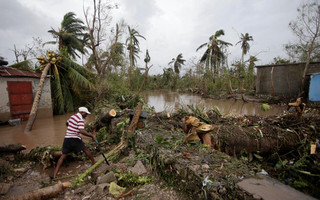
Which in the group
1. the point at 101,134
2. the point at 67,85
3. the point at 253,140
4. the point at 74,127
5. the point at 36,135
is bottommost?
the point at 36,135

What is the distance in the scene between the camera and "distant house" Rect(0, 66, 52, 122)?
25.9ft

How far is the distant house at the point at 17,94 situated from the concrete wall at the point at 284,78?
16.1m

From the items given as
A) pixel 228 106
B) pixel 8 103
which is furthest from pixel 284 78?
pixel 8 103

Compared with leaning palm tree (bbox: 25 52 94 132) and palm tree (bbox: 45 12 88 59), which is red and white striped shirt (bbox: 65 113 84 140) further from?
palm tree (bbox: 45 12 88 59)

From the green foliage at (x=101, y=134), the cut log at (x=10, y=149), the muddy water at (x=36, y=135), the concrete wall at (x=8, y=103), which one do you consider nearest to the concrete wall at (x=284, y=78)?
the green foliage at (x=101, y=134)

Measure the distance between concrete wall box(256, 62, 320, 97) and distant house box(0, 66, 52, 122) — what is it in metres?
16.1

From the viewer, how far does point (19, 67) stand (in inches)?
392

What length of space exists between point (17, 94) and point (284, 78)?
17463mm

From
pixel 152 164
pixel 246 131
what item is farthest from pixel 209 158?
pixel 246 131

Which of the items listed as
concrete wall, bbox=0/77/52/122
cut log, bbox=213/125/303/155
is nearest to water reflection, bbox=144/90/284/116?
cut log, bbox=213/125/303/155

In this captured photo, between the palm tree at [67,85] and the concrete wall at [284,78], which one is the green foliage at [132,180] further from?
the concrete wall at [284,78]

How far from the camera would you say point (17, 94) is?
27.6ft

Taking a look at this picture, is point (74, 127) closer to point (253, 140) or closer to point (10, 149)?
point (10, 149)

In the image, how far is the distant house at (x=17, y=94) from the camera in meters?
7.89
